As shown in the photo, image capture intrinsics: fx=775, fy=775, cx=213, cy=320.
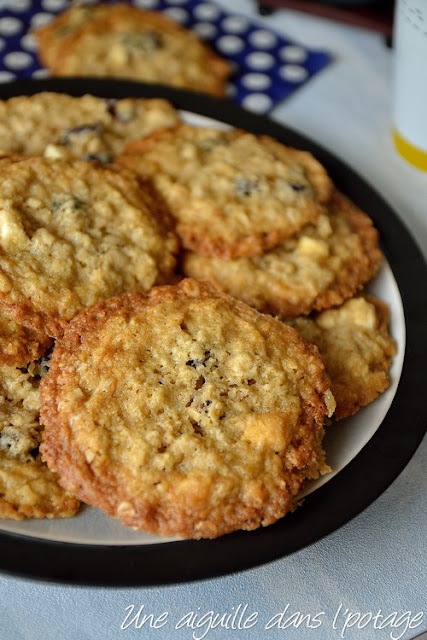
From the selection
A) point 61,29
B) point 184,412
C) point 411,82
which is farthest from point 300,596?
point 61,29

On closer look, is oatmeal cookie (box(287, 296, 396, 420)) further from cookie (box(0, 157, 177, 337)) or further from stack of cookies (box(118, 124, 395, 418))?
cookie (box(0, 157, 177, 337))

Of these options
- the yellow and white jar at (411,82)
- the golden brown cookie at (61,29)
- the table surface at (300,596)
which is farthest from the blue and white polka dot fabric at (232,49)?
the table surface at (300,596)

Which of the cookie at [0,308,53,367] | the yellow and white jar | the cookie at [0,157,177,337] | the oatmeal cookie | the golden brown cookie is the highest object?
the yellow and white jar

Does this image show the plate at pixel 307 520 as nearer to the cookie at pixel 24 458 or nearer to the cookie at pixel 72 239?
the cookie at pixel 24 458

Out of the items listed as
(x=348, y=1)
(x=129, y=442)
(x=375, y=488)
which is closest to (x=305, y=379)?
(x=375, y=488)

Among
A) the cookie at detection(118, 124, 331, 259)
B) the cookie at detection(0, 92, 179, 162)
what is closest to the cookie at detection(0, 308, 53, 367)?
the cookie at detection(118, 124, 331, 259)

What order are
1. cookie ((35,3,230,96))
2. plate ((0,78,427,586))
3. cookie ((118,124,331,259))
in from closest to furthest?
plate ((0,78,427,586)), cookie ((118,124,331,259)), cookie ((35,3,230,96))

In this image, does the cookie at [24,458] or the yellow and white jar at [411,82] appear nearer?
the cookie at [24,458]
